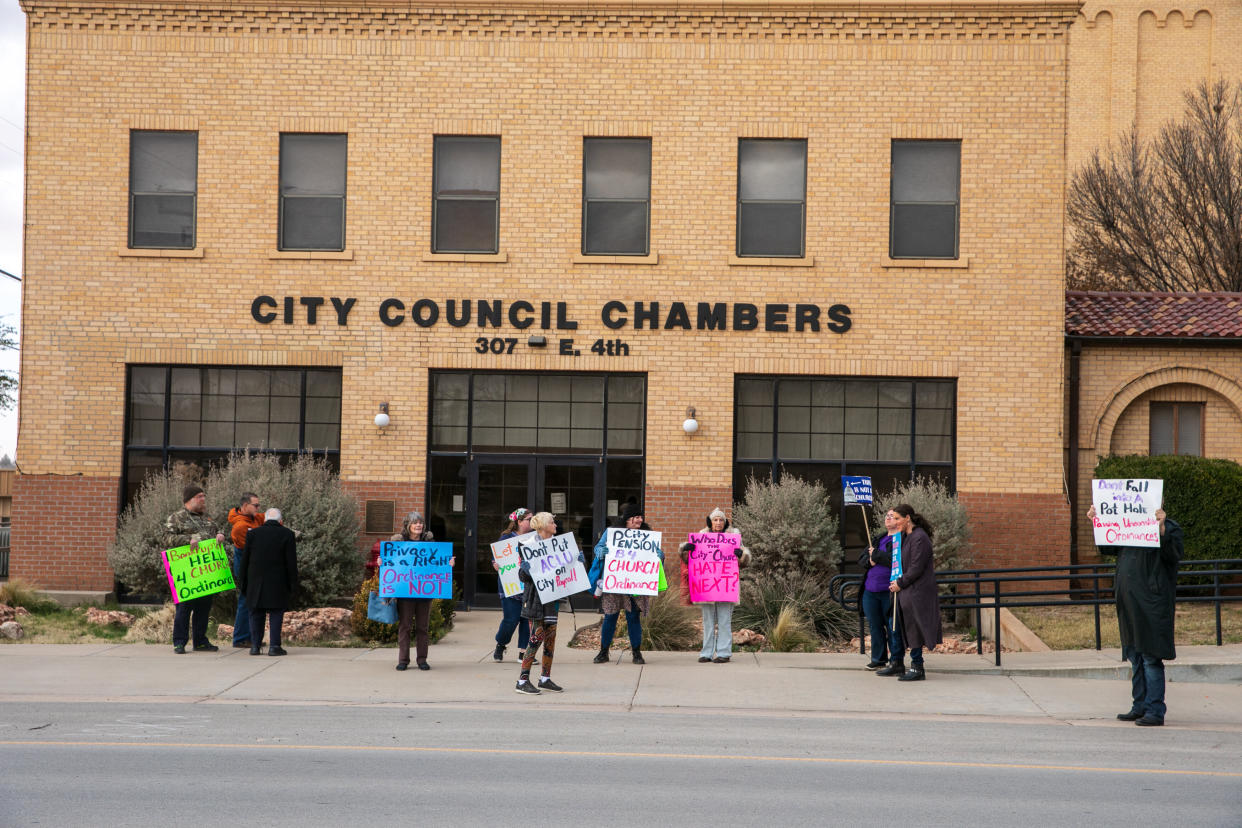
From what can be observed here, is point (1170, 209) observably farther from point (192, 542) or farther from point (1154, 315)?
point (192, 542)

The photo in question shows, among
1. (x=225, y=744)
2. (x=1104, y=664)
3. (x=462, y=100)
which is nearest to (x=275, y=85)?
(x=462, y=100)

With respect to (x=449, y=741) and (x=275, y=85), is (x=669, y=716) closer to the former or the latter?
(x=449, y=741)

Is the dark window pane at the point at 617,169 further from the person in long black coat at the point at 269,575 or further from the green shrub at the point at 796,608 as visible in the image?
the person in long black coat at the point at 269,575

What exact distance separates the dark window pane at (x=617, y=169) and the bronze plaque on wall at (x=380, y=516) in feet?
18.4

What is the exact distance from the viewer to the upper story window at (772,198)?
18562mm

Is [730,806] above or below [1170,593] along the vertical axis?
below

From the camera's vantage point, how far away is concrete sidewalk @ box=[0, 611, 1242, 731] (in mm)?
11117

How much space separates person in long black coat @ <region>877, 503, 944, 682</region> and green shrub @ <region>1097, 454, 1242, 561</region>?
7.02 meters

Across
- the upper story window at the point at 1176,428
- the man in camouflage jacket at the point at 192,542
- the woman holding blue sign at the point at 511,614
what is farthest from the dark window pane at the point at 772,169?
the man in camouflage jacket at the point at 192,542

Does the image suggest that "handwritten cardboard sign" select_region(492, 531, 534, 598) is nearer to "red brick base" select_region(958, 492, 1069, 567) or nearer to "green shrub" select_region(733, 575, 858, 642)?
"green shrub" select_region(733, 575, 858, 642)

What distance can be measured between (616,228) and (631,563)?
6.84 metres

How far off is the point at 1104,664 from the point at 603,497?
7995mm

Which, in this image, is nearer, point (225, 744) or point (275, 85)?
point (225, 744)

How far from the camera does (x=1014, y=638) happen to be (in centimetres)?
1517
